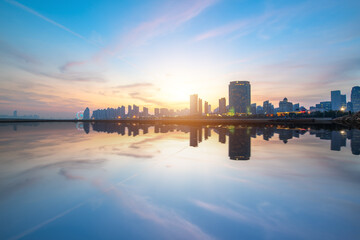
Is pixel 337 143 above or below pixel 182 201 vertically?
below

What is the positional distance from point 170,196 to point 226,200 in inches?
75.5

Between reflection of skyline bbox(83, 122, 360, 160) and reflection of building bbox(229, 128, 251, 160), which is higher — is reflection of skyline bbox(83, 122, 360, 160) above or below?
below

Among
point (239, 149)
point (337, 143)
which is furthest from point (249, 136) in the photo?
point (239, 149)

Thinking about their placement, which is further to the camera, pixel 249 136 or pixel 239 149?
pixel 249 136

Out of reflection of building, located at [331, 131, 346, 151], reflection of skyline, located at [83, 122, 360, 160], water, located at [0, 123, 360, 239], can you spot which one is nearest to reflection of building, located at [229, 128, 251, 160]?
reflection of skyline, located at [83, 122, 360, 160]

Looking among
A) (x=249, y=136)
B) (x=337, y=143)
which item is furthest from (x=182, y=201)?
(x=249, y=136)

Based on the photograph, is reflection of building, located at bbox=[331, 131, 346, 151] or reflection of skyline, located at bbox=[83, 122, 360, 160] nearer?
reflection of skyline, located at bbox=[83, 122, 360, 160]

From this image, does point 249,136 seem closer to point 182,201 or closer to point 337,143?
point 337,143

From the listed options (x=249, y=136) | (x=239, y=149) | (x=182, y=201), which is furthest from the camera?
(x=249, y=136)

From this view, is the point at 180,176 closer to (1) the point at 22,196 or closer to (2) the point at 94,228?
(2) the point at 94,228

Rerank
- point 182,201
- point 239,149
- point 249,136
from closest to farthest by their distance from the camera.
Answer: point 182,201, point 239,149, point 249,136

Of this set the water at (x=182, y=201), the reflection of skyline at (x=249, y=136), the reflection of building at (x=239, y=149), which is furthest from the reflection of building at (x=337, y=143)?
the reflection of building at (x=239, y=149)

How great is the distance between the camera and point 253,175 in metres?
8.25

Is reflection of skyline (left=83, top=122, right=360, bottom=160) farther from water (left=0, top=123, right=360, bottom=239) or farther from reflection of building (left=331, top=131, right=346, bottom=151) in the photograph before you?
water (left=0, top=123, right=360, bottom=239)
